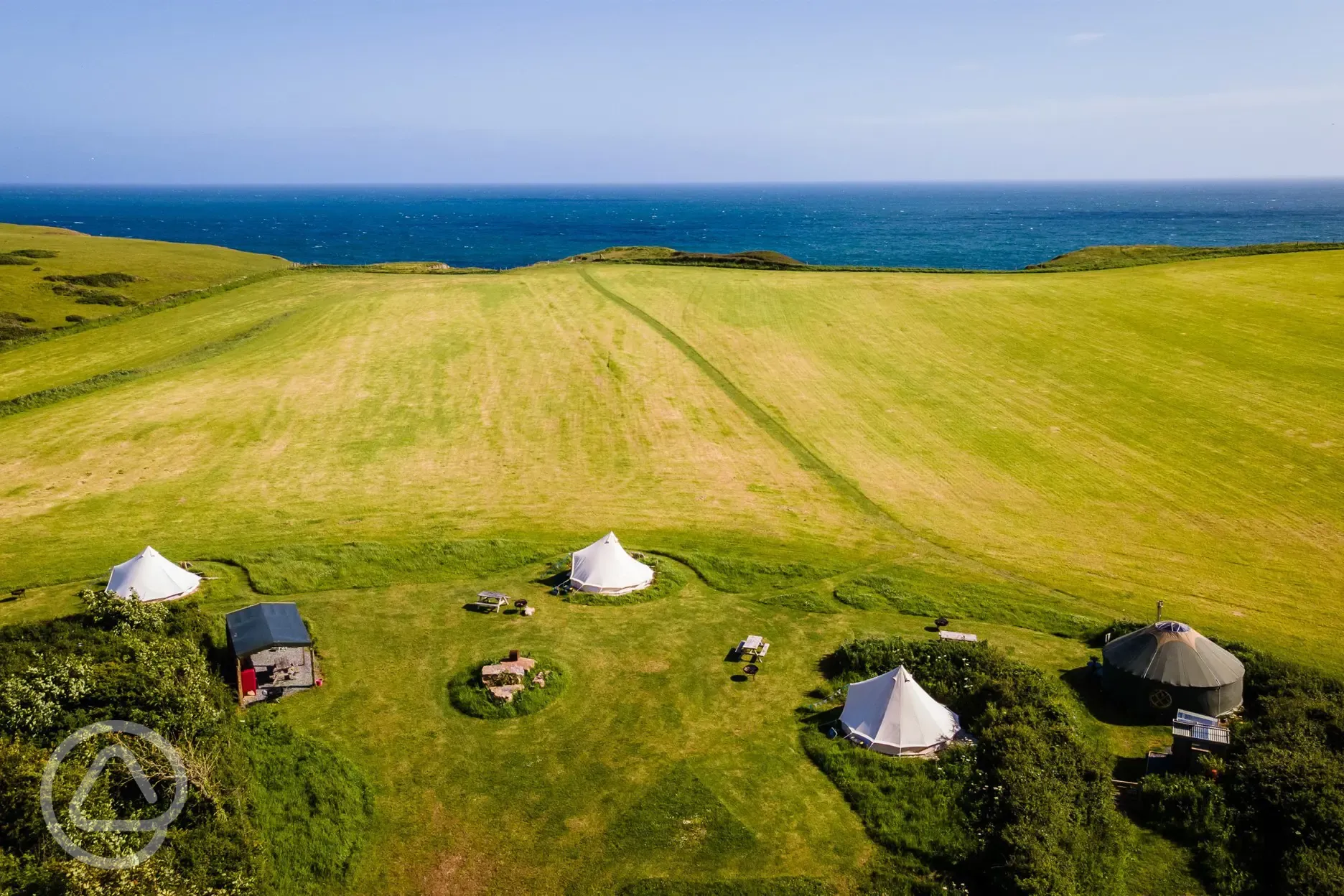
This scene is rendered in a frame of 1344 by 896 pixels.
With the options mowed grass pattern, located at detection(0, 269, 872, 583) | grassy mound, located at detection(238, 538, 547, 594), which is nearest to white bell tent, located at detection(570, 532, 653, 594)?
grassy mound, located at detection(238, 538, 547, 594)

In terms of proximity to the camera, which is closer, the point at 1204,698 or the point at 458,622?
the point at 1204,698

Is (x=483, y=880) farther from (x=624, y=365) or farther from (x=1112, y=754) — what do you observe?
(x=624, y=365)

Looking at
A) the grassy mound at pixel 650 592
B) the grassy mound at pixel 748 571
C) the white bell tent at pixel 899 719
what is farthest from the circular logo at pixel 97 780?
the grassy mound at pixel 748 571

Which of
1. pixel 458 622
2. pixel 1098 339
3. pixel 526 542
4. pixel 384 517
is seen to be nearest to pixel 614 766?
pixel 458 622

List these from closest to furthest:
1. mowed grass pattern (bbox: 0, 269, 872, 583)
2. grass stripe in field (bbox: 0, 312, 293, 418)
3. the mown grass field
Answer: the mown grass field
mowed grass pattern (bbox: 0, 269, 872, 583)
grass stripe in field (bbox: 0, 312, 293, 418)

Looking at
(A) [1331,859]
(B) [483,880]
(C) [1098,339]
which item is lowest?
(B) [483,880]

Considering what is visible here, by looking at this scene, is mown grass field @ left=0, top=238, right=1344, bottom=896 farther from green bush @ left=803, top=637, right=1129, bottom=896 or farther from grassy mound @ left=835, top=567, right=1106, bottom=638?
green bush @ left=803, top=637, right=1129, bottom=896

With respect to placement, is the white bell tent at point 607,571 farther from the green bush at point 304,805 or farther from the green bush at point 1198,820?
the green bush at point 1198,820
